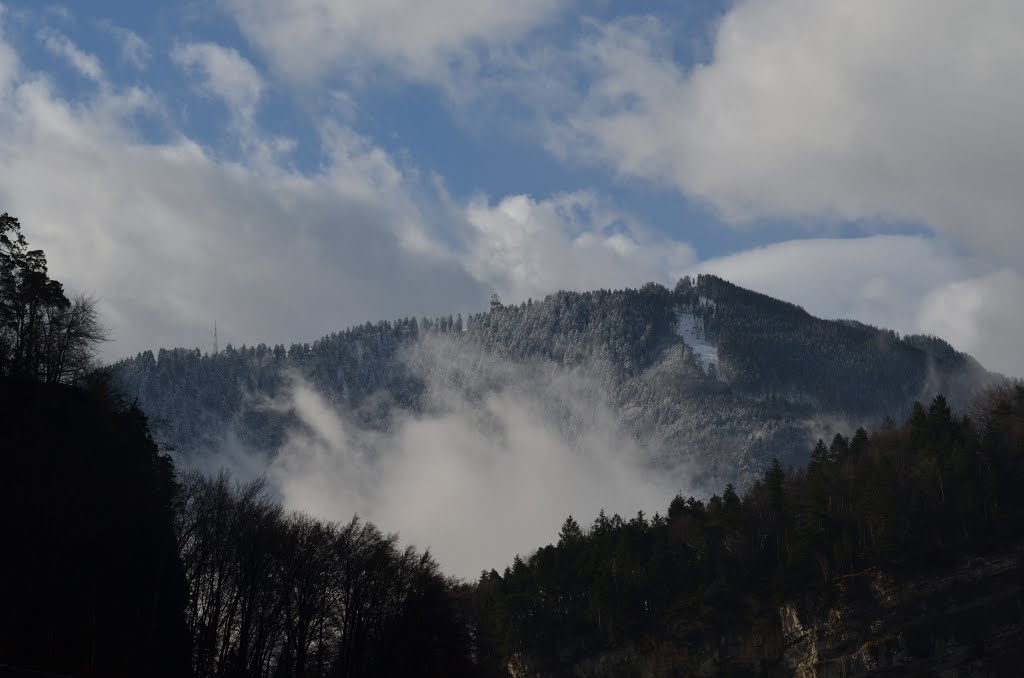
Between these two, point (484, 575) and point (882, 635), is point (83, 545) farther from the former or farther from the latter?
point (484, 575)

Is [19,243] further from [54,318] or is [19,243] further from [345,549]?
[345,549]

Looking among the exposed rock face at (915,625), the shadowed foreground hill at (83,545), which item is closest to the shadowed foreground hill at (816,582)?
the exposed rock face at (915,625)

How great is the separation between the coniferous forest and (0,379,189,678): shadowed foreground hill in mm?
137

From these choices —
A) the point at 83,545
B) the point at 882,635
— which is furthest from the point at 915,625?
the point at 83,545

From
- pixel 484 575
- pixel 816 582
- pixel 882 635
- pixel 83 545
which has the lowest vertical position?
pixel 882 635

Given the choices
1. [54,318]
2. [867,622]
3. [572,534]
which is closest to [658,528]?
[572,534]

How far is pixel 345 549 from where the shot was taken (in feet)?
265

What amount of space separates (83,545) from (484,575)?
11379 centimetres

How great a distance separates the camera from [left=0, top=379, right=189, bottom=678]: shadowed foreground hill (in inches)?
2190

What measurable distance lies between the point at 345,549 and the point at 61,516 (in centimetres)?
2581

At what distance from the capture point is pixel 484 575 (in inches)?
6649

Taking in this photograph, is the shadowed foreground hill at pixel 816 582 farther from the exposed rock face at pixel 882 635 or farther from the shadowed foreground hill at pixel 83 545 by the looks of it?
the shadowed foreground hill at pixel 83 545

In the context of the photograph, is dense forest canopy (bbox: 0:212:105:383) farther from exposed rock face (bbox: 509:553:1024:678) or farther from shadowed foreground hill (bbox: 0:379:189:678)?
exposed rock face (bbox: 509:553:1024:678)

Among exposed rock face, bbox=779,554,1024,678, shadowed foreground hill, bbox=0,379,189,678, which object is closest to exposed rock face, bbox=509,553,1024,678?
exposed rock face, bbox=779,554,1024,678
